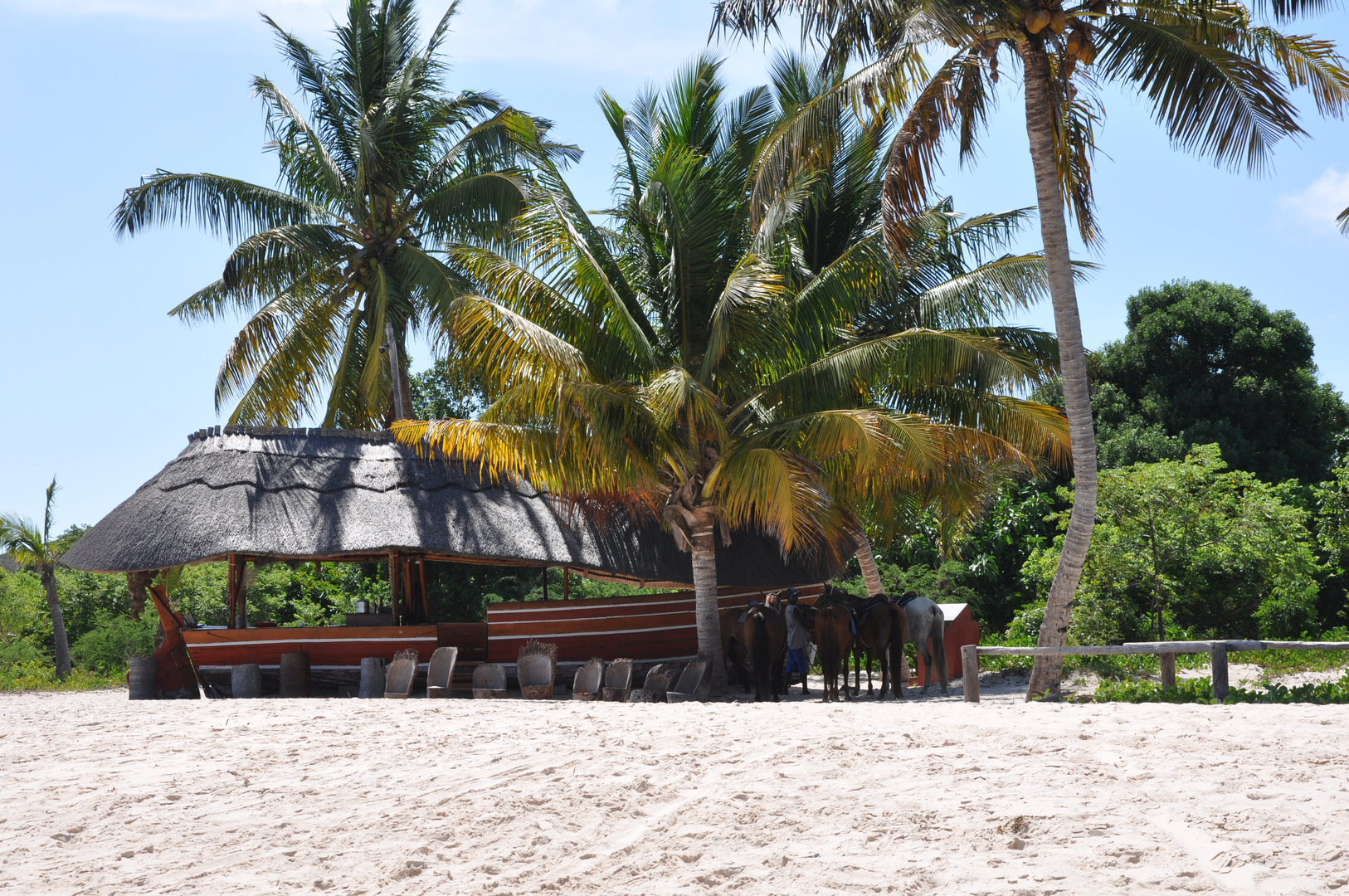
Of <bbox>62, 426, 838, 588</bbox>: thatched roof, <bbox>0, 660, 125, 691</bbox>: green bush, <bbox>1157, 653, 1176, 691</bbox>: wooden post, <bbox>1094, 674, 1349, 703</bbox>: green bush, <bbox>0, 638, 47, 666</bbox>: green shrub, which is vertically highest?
<bbox>62, 426, 838, 588</bbox>: thatched roof

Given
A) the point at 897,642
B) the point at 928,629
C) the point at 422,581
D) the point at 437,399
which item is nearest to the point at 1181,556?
the point at 928,629

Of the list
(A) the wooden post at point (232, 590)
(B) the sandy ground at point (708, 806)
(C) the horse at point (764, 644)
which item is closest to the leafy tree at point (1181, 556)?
(C) the horse at point (764, 644)

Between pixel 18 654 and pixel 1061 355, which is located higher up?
pixel 1061 355

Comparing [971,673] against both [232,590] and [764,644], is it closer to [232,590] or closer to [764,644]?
[764,644]

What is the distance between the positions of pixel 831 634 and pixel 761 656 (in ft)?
2.74

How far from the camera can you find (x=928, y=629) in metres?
12.9

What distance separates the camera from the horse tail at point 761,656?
12070 mm

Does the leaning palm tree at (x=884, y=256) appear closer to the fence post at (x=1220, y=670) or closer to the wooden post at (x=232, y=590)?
the fence post at (x=1220, y=670)

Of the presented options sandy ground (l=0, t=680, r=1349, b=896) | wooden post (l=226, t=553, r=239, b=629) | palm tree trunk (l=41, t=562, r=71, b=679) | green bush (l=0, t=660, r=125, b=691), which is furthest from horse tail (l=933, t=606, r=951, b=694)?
palm tree trunk (l=41, t=562, r=71, b=679)

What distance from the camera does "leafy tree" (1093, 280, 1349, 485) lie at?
72.3ft

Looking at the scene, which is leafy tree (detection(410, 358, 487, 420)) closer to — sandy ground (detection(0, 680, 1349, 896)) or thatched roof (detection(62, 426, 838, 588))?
thatched roof (detection(62, 426, 838, 588))

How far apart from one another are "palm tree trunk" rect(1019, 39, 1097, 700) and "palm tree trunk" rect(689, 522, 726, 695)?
3.80m

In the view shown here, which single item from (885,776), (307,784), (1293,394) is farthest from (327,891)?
(1293,394)

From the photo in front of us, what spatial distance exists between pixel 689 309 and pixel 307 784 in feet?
25.0
